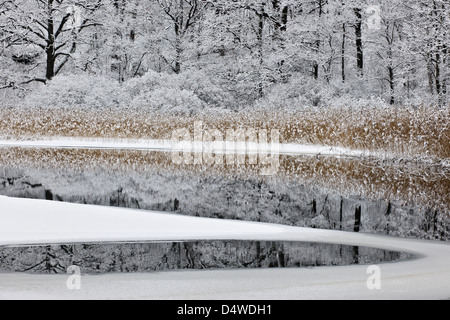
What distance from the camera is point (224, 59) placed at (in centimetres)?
2964

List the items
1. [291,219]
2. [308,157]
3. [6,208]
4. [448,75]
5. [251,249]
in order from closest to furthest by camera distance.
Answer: [251,249] → [6,208] → [291,219] → [308,157] → [448,75]

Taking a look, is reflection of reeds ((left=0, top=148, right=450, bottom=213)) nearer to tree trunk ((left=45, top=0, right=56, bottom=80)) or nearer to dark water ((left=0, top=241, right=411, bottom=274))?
dark water ((left=0, top=241, right=411, bottom=274))

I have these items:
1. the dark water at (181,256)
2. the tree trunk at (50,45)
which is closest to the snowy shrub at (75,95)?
the tree trunk at (50,45)

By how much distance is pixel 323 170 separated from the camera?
12984 mm

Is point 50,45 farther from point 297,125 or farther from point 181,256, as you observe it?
point 181,256

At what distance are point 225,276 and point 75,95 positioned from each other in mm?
21236

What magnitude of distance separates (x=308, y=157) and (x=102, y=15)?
19.6 meters

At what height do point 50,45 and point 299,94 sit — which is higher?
point 50,45

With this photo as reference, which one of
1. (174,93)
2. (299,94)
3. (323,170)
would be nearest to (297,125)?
(323,170)

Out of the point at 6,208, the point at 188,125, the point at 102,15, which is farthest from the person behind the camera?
the point at 102,15

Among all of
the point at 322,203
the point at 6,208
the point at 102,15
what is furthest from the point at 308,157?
the point at 102,15

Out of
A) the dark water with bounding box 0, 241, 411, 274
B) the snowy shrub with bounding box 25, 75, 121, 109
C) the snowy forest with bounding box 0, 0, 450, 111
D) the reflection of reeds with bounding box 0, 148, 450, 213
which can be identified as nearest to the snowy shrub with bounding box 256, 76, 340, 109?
the snowy forest with bounding box 0, 0, 450, 111
